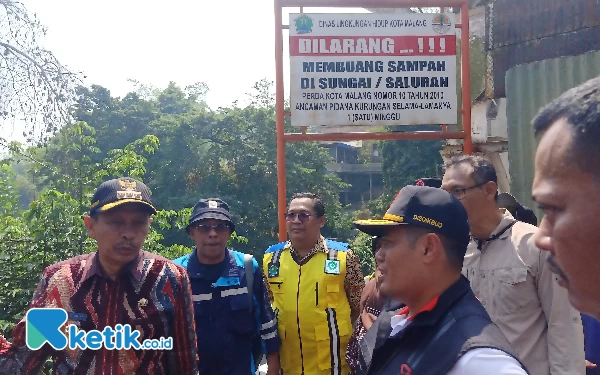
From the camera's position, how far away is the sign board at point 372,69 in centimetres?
438

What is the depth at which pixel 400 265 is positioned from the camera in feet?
5.28

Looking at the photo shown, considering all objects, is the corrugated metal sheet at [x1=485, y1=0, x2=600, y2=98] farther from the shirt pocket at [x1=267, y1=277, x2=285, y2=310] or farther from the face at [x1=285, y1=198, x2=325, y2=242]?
the shirt pocket at [x1=267, y1=277, x2=285, y2=310]

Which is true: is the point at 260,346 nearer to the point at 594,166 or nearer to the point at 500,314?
the point at 500,314

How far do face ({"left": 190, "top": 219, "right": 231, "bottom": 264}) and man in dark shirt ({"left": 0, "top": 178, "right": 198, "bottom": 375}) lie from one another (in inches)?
26.4

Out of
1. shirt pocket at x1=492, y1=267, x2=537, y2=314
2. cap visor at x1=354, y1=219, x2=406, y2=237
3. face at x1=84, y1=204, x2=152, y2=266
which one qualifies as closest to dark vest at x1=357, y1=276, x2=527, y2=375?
cap visor at x1=354, y1=219, x2=406, y2=237

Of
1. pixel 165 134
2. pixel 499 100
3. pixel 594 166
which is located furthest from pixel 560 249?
pixel 165 134

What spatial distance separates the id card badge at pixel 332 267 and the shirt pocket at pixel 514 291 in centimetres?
113

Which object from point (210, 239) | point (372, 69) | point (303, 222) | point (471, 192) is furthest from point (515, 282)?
point (372, 69)

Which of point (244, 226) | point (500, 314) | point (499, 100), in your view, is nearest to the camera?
point (500, 314)

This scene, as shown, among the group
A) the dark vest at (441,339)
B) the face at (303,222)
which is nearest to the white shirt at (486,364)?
the dark vest at (441,339)

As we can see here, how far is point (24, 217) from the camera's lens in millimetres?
4453

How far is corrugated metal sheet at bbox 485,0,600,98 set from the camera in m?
5.27

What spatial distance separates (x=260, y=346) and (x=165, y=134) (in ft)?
81.9

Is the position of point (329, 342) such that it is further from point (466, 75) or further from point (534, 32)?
point (534, 32)
